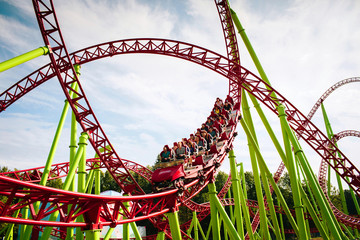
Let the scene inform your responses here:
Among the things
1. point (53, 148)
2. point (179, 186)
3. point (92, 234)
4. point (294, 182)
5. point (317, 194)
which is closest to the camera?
point (92, 234)

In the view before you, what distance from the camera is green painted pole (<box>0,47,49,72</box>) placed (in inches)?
165

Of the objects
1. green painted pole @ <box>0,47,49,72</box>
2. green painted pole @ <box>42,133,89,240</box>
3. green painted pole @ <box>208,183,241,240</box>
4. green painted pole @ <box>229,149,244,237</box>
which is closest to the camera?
green painted pole @ <box>0,47,49,72</box>

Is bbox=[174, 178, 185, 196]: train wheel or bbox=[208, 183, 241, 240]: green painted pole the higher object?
bbox=[174, 178, 185, 196]: train wheel

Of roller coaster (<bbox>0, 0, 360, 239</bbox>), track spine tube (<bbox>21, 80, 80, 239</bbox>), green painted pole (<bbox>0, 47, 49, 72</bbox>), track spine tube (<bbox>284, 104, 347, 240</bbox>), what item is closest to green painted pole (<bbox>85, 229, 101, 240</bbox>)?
roller coaster (<bbox>0, 0, 360, 239</bbox>)

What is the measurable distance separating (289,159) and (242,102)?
3.51m

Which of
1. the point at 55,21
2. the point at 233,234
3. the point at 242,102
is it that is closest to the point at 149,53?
the point at 55,21

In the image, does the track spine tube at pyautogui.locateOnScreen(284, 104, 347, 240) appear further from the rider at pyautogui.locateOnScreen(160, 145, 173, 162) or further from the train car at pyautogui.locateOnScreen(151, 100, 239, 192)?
the rider at pyautogui.locateOnScreen(160, 145, 173, 162)

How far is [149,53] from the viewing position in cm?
820

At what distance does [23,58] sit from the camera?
4.66m

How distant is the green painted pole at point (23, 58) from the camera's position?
419cm

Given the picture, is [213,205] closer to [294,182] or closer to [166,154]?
[166,154]

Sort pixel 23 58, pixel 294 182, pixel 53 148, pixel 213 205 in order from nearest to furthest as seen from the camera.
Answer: pixel 23 58, pixel 294 182, pixel 53 148, pixel 213 205

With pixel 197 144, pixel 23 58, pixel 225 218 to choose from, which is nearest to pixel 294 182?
pixel 225 218

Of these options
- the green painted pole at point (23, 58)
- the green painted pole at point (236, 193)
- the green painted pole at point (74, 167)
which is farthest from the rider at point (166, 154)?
the green painted pole at point (23, 58)
